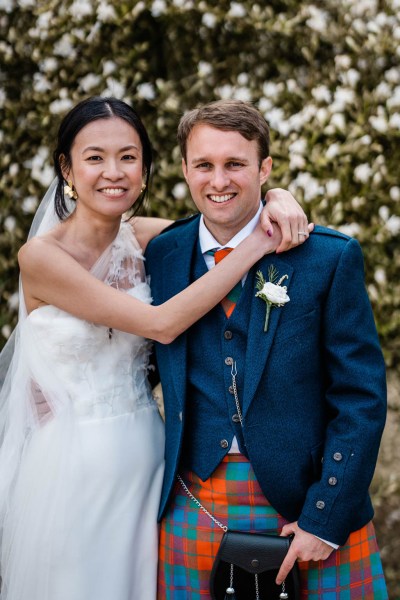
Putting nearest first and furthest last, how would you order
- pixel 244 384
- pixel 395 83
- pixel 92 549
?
pixel 244 384, pixel 92 549, pixel 395 83

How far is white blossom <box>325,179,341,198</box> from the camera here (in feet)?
13.4

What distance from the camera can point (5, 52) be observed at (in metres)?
4.36

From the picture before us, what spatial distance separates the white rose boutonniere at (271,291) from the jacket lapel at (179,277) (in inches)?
11.3

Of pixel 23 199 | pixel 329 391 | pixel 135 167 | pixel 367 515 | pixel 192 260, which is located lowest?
pixel 367 515

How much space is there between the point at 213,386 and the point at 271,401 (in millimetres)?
196

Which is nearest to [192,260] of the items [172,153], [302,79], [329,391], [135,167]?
[135,167]

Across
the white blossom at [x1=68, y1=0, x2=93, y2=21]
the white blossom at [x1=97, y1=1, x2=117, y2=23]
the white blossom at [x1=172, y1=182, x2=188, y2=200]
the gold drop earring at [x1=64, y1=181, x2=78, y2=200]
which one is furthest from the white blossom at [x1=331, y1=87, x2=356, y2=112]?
the gold drop earring at [x1=64, y1=181, x2=78, y2=200]

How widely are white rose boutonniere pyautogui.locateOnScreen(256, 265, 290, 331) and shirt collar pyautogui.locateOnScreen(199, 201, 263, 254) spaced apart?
0.60 ft

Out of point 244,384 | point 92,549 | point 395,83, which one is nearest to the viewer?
point 244,384

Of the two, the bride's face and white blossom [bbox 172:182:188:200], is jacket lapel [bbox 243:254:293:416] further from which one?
white blossom [bbox 172:182:188:200]

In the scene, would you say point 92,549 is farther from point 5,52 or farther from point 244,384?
point 5,52

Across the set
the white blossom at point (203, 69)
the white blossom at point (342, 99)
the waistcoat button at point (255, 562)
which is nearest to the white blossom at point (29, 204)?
the white blossom at point (203, 69)

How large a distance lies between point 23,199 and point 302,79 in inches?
67.4

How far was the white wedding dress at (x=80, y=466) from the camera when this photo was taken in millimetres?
2490
